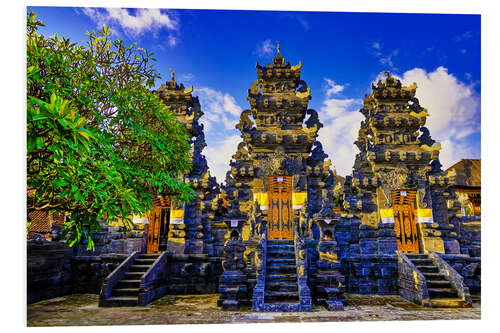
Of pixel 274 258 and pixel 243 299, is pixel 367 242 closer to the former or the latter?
pixel 274 258

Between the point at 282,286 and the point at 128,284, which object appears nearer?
the point at 282,286

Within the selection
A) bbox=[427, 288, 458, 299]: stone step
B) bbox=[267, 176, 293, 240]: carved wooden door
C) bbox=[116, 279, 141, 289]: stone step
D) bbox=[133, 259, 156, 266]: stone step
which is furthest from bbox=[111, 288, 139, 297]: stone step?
bbox=[427, 288, 458, 299]: stone step

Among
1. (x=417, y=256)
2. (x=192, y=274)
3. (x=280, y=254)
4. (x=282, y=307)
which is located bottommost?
(x=192, y=274)

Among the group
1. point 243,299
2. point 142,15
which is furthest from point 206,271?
point 142,15

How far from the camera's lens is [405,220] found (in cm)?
1188

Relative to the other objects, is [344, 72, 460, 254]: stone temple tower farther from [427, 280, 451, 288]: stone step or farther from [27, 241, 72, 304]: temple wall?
[27, 241, 72, 304]: temple wall

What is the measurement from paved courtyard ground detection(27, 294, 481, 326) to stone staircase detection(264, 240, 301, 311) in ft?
0.89

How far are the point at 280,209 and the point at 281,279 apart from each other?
13.1ft

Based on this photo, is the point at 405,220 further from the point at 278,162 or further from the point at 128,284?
the point at 128,284

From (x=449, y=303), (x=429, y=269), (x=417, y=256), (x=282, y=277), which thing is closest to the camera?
(x=449, y=303)

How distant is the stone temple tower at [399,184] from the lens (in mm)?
Result: 11219

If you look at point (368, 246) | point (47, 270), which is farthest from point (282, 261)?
point (47, 270)

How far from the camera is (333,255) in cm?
817

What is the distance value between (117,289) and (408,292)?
8227 mm
